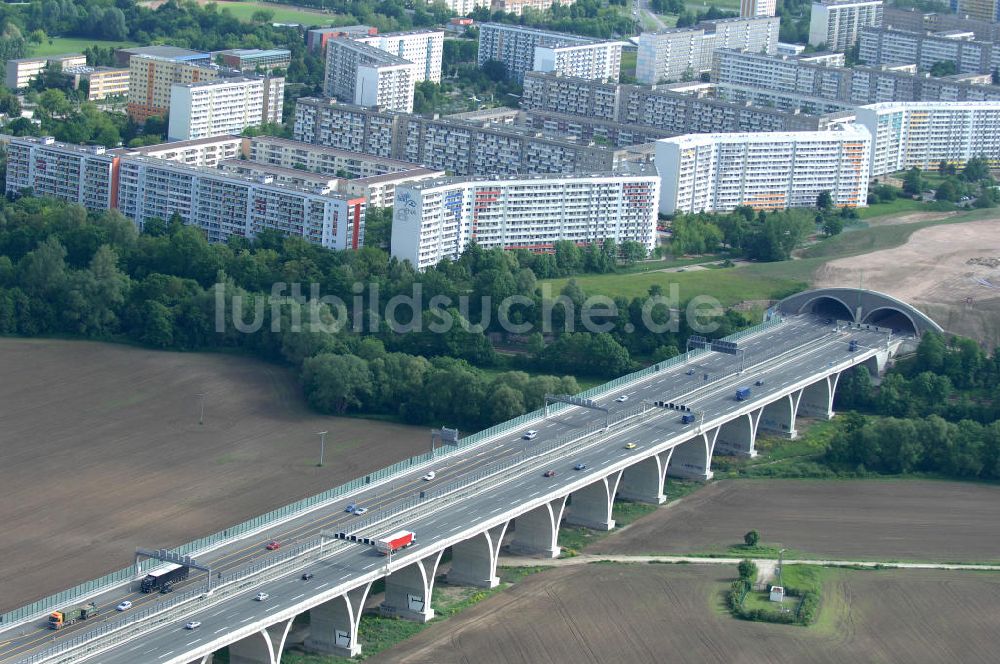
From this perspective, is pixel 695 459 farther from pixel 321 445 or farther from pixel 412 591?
pixel 412 591

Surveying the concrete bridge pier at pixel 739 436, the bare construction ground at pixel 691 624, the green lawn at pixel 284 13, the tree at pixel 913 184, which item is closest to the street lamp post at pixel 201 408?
the bare construction ground at pixel 691 624

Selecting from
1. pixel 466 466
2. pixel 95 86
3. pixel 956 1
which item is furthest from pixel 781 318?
pixel 956 1

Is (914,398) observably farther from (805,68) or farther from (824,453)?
(805,68)

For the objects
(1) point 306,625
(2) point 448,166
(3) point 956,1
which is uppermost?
(3) point 956,1

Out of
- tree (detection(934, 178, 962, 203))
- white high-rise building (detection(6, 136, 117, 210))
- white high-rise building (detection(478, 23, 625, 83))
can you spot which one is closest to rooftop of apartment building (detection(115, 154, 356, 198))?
white high-rise building (detection(6, 136, 117, 210))

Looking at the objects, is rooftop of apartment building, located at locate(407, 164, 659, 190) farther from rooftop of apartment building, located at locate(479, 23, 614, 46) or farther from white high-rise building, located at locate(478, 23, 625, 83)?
rooftop of apartment building, located at locate(479, 23, 614, 46)

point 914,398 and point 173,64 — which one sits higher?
point 173,64
